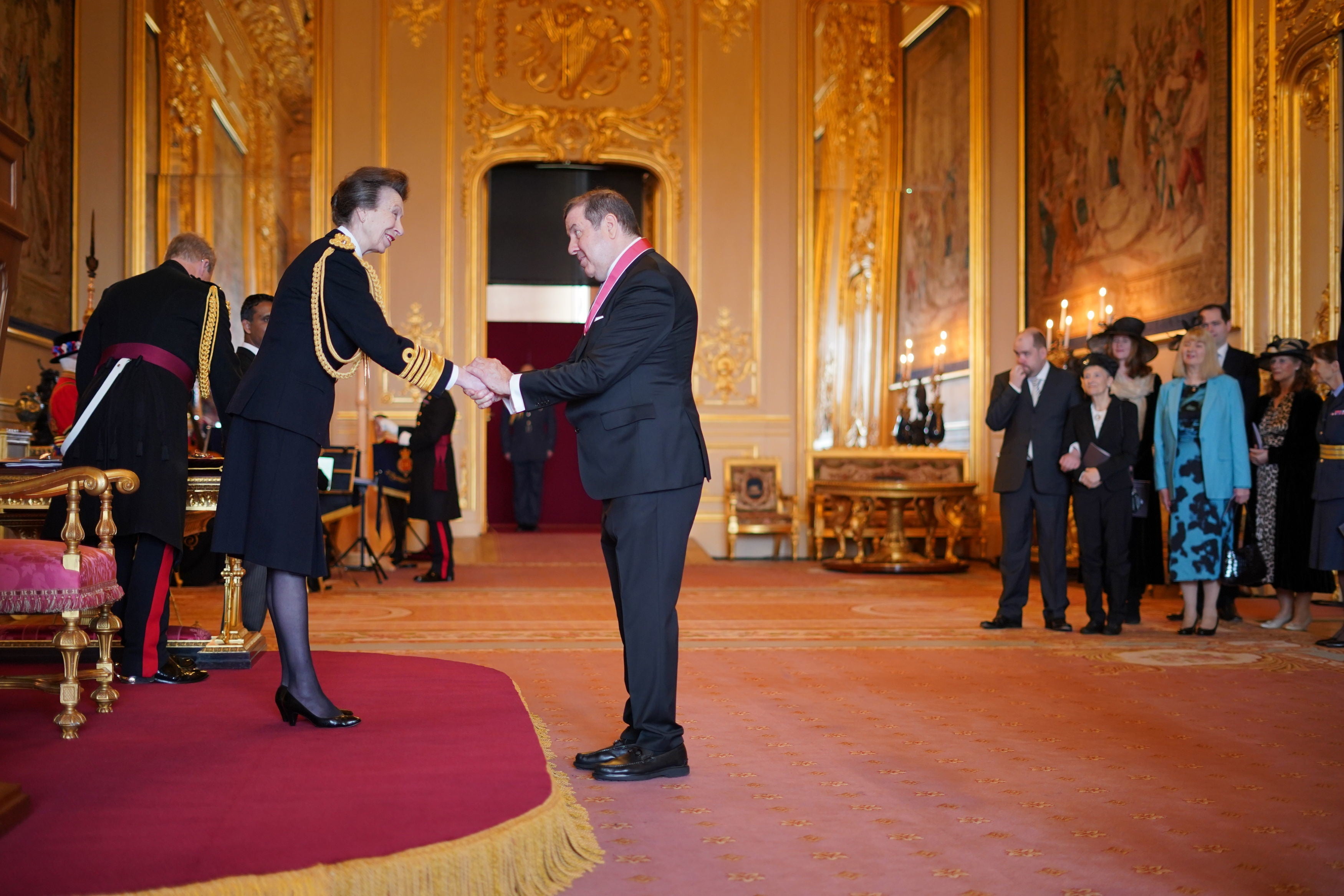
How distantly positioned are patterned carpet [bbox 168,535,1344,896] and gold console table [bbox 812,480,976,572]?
8.47 ft

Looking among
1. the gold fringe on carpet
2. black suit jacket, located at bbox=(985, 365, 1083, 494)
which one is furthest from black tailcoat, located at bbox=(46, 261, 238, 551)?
black suit jacket, located at bbox=(985, 365, 1083, 494)

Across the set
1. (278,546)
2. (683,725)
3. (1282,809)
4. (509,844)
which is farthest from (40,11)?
(1282,809)

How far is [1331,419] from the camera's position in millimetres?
5465

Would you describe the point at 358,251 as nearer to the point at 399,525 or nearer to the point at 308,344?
the point at 308,344

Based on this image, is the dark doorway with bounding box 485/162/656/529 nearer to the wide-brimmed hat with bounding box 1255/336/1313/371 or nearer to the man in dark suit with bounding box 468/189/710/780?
the wide-brimmed hat with bounding box 1255/336/1313/371

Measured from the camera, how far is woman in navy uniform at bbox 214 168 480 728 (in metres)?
3.08

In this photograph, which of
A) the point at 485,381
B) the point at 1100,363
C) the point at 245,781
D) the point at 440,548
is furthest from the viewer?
the point at 440,548

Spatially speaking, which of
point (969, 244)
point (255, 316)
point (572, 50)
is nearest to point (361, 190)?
point (255, 316)

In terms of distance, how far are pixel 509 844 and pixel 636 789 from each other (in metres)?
0.74

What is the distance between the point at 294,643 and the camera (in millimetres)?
3109

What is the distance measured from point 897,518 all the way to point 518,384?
681 centimetres

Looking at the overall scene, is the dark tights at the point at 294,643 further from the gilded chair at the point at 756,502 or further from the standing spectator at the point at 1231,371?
the gilded chair at the point at 756,502

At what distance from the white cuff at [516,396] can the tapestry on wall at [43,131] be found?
230 inches

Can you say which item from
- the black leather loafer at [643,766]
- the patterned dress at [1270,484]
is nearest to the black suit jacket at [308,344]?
the black leather loafer at [643,766]
